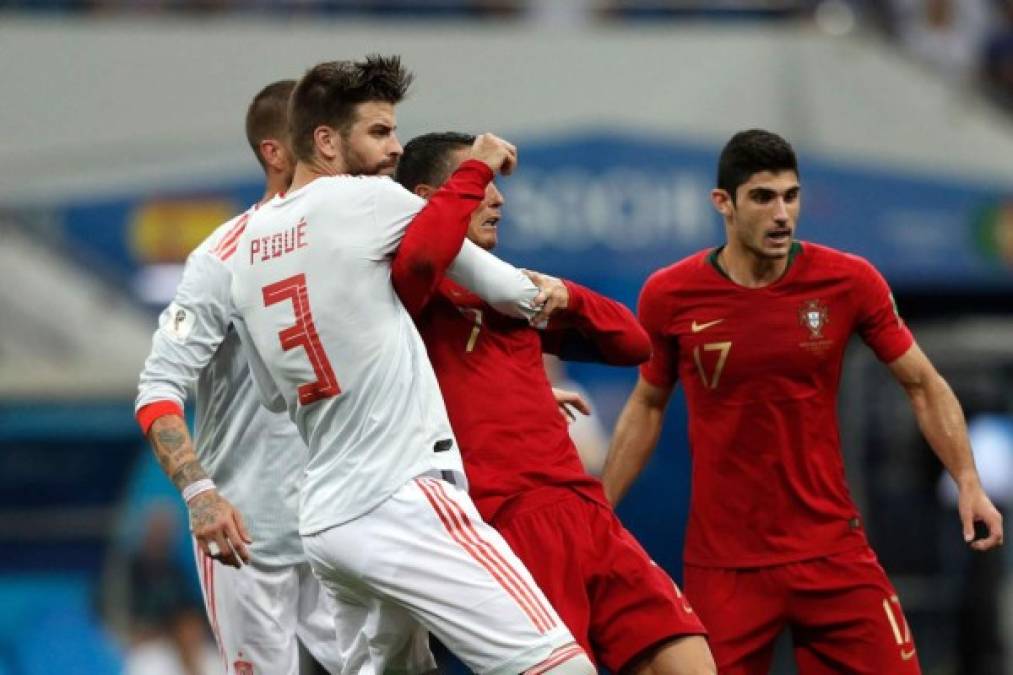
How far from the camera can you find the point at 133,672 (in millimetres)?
12516

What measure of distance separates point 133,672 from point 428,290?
752 centimetres

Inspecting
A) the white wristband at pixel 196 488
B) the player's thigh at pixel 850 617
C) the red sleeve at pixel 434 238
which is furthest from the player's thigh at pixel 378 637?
the player's thigh at pixel 850 617

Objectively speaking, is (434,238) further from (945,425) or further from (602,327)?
(945,425)

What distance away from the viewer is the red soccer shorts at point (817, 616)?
6.70 m

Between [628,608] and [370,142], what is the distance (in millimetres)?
1563

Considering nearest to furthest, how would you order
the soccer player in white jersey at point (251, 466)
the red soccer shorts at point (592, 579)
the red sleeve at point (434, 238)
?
the red sleeve at point (434, 238), the red soccer shorts at point (592, 579), the soccer player in white jersey at point (251, 466)

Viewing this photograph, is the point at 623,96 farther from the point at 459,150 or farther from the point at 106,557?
the point at 459,150

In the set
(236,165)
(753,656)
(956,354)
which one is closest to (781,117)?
(956,354)

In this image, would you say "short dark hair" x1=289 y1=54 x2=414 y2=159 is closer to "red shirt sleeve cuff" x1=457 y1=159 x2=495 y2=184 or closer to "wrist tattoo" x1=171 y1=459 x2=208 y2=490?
"red shirt sleeve cuff" x1=457 y1=159 x2=495 y2=184

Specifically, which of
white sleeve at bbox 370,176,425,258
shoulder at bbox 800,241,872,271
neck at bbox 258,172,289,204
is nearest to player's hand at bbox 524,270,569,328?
white sleeve at bbox 370,176,425,258

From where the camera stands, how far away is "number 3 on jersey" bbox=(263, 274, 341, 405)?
5.64 m

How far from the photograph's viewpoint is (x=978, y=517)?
6602mm

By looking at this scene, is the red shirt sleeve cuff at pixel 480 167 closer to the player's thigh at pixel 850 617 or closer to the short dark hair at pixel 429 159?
the short dark hair at pixel 429 159

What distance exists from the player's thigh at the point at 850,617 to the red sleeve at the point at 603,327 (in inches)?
44.8
